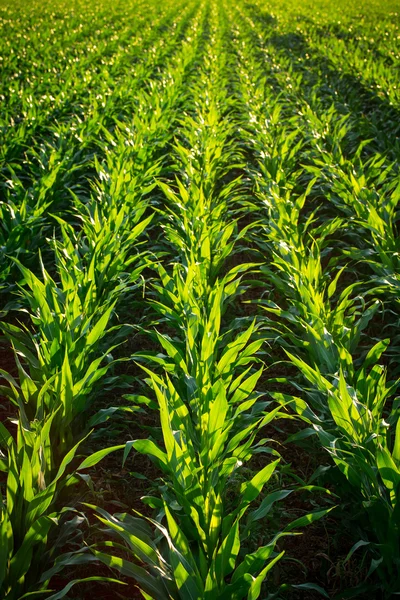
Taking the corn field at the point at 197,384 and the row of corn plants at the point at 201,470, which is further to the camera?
the corn field at the point at 197,384

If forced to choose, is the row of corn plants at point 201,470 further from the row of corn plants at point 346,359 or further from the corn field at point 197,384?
the row of corn plants at point 346,359

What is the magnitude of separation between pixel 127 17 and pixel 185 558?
17.2 m

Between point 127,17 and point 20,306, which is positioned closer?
point 20,306

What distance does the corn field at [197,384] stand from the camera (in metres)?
1.66

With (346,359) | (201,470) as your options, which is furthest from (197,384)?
(346,359)

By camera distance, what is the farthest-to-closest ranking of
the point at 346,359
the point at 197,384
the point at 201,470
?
the point at 346,359, the point at 197,384, the point at 201,470

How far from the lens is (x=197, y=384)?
6.91 ft

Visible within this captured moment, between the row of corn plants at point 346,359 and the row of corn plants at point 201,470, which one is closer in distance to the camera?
the row of corn plants at point 201,470

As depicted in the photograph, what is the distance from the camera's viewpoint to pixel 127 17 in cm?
1642

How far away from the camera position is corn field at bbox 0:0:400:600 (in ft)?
5.43

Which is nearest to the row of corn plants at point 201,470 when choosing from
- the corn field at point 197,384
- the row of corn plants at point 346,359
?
the corn field at point 197,384

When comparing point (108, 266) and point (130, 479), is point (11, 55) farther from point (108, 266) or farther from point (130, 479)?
point (130, 479)

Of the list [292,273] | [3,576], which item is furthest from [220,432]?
[292,273]

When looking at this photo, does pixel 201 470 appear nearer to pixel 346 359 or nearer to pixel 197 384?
pixel 197 384
